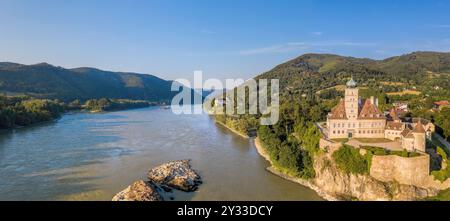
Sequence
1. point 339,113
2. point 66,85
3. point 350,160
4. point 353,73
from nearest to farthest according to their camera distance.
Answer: point 350,160, point 339,113, point 353,73, point 66,85

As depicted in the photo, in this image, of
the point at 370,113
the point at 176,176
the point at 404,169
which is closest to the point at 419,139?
the point at 404,169

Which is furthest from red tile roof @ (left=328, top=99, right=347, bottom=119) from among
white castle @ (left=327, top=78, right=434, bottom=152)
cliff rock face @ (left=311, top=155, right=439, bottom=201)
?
cliff rock face @ (left=311, top=155, right=439, bottom=201)

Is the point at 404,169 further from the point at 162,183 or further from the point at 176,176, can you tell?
the point at 162,183

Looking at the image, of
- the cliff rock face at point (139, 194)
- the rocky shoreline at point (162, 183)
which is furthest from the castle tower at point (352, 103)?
the cliff rock face at point (139, 194)

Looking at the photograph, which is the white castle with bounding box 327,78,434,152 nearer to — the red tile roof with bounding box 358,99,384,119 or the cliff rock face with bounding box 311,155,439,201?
the red tile roof with bounding box 358,99,384,119
